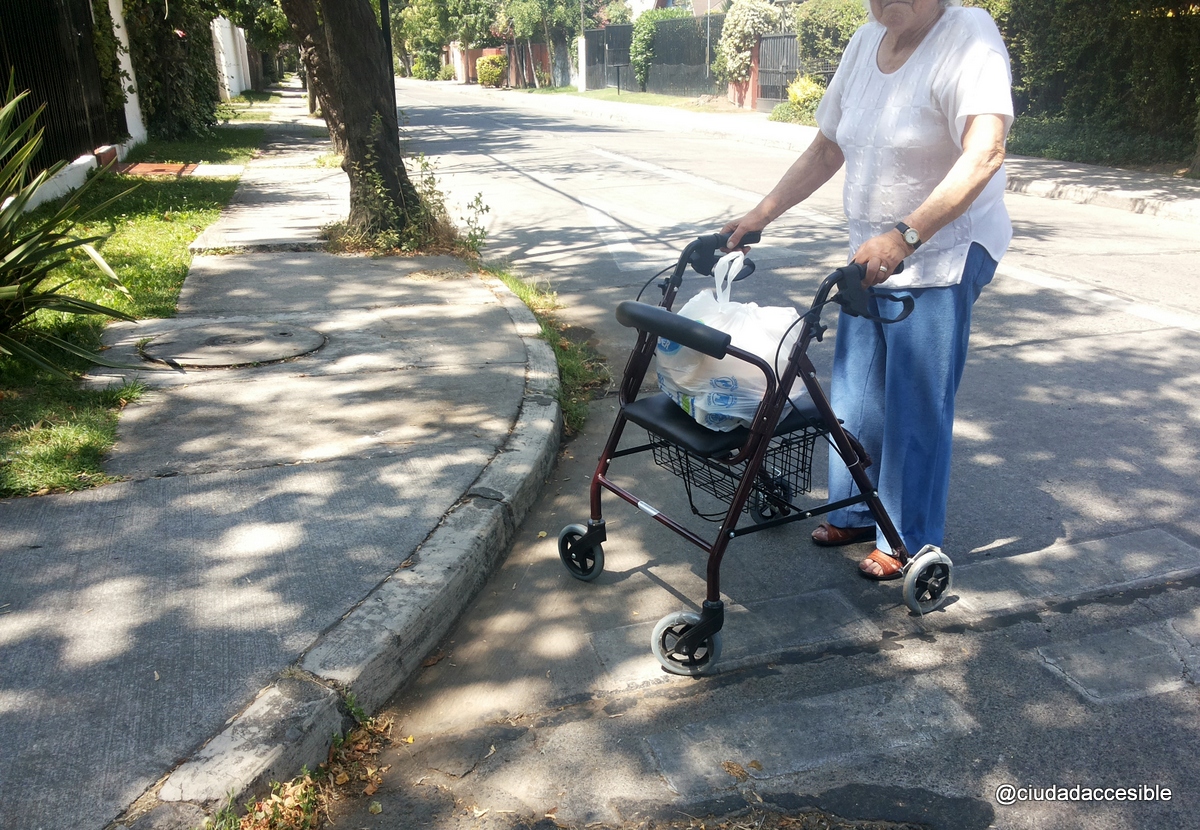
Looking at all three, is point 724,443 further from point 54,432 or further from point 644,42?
point 644,42

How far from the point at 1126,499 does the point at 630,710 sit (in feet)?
8.30

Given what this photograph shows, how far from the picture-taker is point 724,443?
9.34 feet

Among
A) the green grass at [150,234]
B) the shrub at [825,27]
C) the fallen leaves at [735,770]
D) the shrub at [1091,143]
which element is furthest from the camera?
the shrub at [825,27]

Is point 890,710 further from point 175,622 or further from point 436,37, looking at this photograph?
point 436,37

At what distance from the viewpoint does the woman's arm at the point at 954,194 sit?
2717mm

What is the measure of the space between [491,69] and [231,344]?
5566 cm

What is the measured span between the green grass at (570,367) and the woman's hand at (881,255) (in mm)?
2356

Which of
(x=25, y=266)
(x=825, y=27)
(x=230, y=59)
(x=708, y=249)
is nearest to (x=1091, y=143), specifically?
(x=825, y=27)

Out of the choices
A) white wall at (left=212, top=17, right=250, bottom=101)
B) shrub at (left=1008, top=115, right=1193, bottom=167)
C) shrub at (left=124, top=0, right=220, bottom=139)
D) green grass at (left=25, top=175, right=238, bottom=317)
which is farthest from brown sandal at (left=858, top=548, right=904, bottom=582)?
white wall at (left=212, top=17, right=250, bottom=101)

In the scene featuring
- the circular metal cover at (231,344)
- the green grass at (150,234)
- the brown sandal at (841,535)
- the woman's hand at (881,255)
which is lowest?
the brown sandal at (841,535)

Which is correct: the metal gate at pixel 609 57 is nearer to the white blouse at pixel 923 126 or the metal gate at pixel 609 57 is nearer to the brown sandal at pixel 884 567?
the white blouse at pixel 923 126

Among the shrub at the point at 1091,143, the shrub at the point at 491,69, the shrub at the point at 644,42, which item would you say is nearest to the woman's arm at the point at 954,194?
the shrub at the point at 1091,143

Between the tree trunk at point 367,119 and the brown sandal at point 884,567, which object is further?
the tree trunk at point 367,119

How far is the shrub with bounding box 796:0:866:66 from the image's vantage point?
79.4 ft
